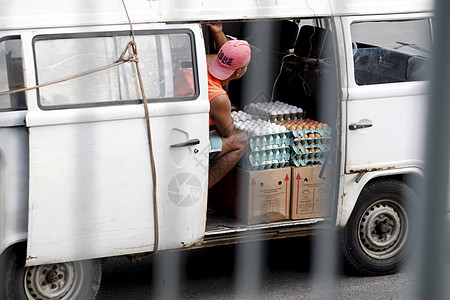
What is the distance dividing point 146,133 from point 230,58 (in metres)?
0.64

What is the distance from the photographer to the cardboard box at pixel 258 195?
13.9ft

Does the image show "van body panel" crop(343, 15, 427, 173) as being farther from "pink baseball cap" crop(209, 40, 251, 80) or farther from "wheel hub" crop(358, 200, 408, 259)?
"pink baseball cap" crop(209, 40, 251, 80)

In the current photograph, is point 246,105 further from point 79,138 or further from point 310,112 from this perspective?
point 79,138

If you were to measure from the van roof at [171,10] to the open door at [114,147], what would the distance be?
0.06 m

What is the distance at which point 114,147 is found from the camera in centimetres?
371

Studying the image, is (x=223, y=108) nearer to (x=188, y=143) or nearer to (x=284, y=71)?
(x=188, y=143)

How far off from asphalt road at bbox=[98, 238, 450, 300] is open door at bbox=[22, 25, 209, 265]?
47 cm

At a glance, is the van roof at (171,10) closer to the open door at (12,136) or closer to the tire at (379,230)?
the open door at (12,136)

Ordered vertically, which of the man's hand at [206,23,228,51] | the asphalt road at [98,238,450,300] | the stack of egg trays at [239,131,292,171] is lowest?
the asphalt road at [98,238,450,300]

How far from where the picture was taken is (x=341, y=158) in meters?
4.30

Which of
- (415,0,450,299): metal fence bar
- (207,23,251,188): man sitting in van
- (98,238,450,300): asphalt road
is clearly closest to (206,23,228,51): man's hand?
(207,23,251,188): man sitting in van

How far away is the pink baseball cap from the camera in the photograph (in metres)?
4.12

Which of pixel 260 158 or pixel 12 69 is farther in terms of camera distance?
pixel 260 158

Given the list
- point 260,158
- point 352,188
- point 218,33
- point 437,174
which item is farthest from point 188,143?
point 437,174
